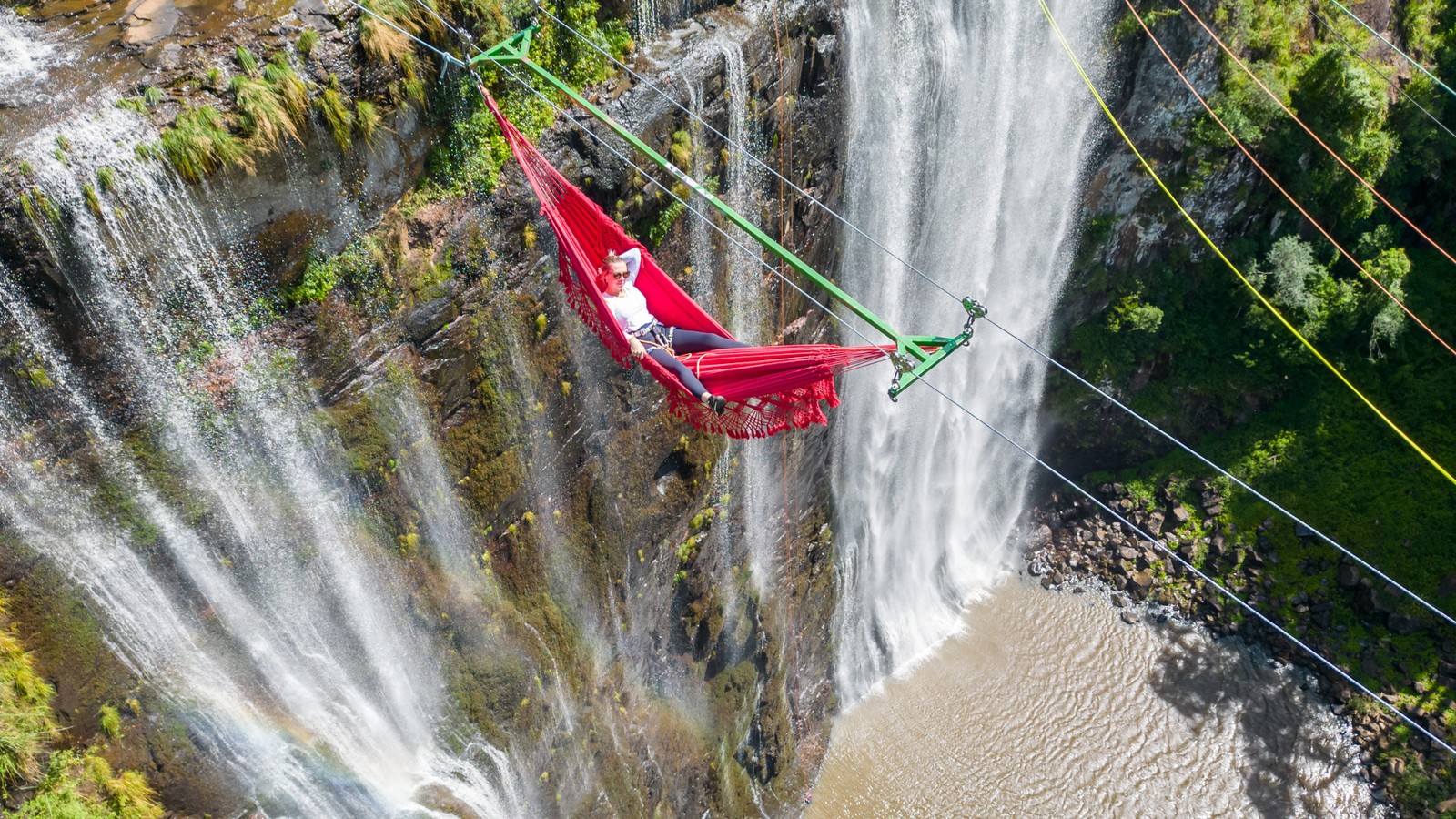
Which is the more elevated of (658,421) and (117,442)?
(117,442)

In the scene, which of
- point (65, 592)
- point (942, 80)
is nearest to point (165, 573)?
point (65, 592)

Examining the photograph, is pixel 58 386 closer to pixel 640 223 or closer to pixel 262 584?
pixel 262 584

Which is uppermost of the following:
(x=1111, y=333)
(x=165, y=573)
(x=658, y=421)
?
(x=165, y=573)

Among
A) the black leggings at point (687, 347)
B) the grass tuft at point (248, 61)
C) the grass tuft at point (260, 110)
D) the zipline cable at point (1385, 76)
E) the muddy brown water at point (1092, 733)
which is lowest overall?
the muddy brown water at point (1092, 733)

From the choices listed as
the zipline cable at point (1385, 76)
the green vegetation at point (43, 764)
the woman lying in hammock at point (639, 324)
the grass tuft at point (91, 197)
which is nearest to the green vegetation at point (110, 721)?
the green vegetation at point (43, 764)

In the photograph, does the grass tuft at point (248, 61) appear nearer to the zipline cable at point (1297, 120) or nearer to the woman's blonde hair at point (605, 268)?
the woman's blonde hair at point (605, 268)

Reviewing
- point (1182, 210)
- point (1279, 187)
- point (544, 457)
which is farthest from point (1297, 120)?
point (544, 457)

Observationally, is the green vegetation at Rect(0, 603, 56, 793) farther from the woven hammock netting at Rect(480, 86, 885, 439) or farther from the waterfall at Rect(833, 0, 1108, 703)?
the waterfall at Rect(833, 0, 1108, 703)

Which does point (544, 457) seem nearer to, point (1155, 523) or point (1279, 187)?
point (1155, 523)
